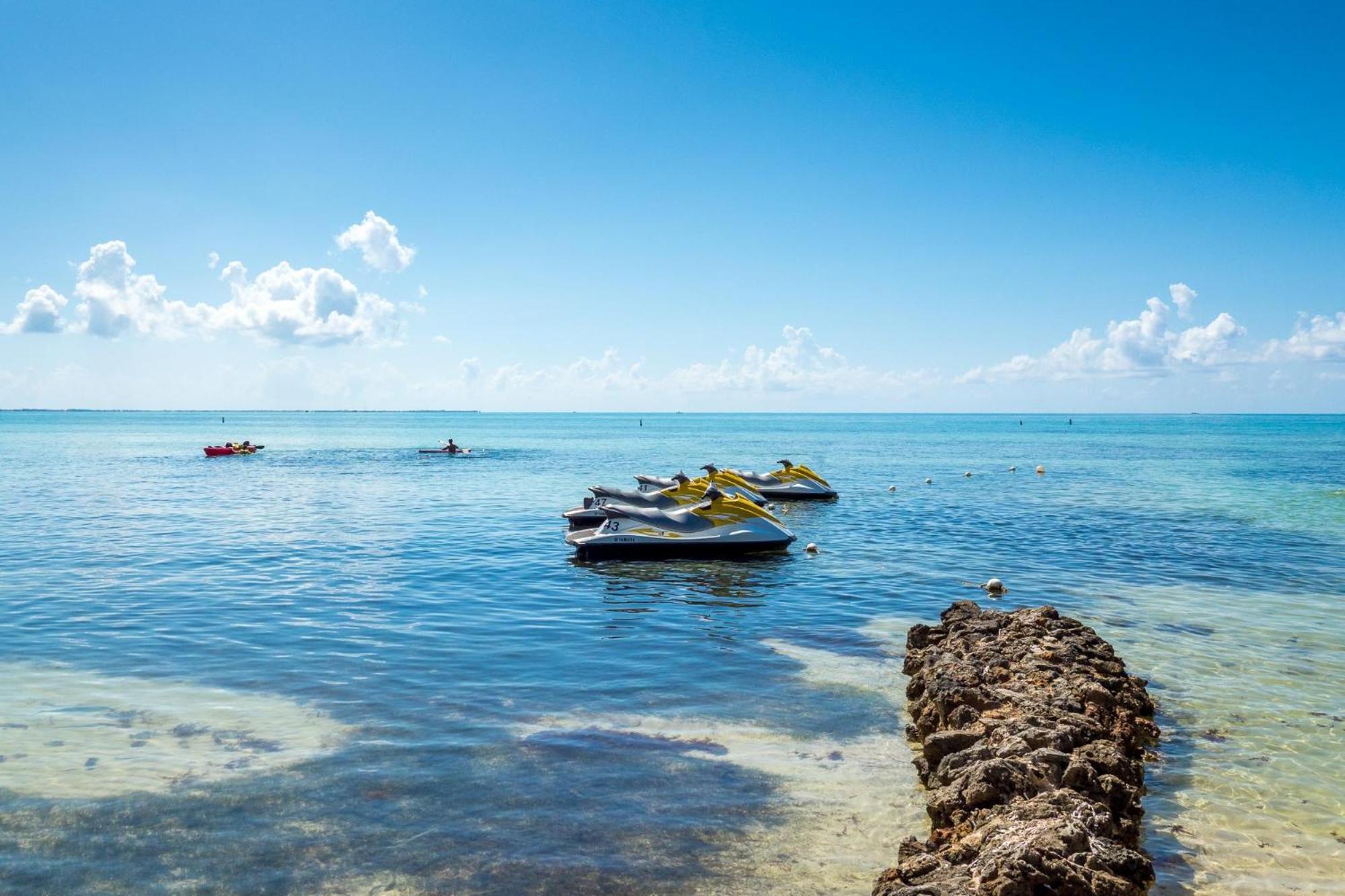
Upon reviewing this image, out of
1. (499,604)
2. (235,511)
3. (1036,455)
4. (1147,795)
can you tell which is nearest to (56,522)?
(235,511)

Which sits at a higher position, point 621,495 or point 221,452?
point 621,495

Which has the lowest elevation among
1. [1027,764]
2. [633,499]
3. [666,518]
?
[1027,764]

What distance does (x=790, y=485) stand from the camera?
36.4 m

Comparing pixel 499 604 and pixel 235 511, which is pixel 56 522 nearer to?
pixel 235 511

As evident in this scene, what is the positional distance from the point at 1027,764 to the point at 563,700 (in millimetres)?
5551

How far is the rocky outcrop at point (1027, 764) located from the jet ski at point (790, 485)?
2293 centimetres

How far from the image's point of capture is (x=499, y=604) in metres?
16.7

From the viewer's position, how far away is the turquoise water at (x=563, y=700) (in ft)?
23.1

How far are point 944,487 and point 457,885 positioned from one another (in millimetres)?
40057

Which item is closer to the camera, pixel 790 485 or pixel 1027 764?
pixel 1027 764

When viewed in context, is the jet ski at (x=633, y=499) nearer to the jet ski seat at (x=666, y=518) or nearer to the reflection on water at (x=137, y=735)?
the jet ski seat at (x=666, y=518)

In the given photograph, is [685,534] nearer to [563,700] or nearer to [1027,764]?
[563,700]

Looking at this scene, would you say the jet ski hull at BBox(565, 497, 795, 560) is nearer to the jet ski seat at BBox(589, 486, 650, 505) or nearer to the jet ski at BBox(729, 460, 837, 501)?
the jet ski seat at BBox(589, 486, 650, 505)

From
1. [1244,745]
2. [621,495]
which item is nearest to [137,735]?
[1244,745]
